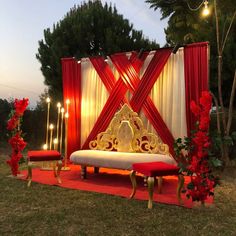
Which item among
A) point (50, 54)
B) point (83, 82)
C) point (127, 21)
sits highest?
point (127, 21)

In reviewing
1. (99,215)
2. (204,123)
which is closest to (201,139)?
(204,123)

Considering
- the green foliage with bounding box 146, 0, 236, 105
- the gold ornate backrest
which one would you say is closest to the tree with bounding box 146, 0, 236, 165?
the green foliage with bounding box 146, 0, 236, 105

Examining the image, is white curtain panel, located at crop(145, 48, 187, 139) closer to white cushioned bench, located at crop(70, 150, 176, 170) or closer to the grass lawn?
white cushioned bench, located at crop(70, 150, 176, 170)

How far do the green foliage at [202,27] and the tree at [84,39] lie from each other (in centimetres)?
203

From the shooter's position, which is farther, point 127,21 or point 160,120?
point 127,21

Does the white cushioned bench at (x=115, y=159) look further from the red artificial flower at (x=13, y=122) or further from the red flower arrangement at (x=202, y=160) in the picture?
the red flower arrangement at (x=202, y=160)

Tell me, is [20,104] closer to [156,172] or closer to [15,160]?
[15,160]

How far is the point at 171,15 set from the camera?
8.32m

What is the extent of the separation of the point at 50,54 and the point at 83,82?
3.75 m

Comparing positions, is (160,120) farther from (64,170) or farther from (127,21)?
(127,21)

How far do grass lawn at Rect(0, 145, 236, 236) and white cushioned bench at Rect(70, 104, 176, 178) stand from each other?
76cm

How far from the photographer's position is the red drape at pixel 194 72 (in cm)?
574

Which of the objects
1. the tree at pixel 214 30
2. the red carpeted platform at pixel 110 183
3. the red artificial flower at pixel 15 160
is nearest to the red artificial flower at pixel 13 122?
the red artificial flower at pixel 15 160

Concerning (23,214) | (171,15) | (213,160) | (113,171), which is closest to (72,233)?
(23,214)
